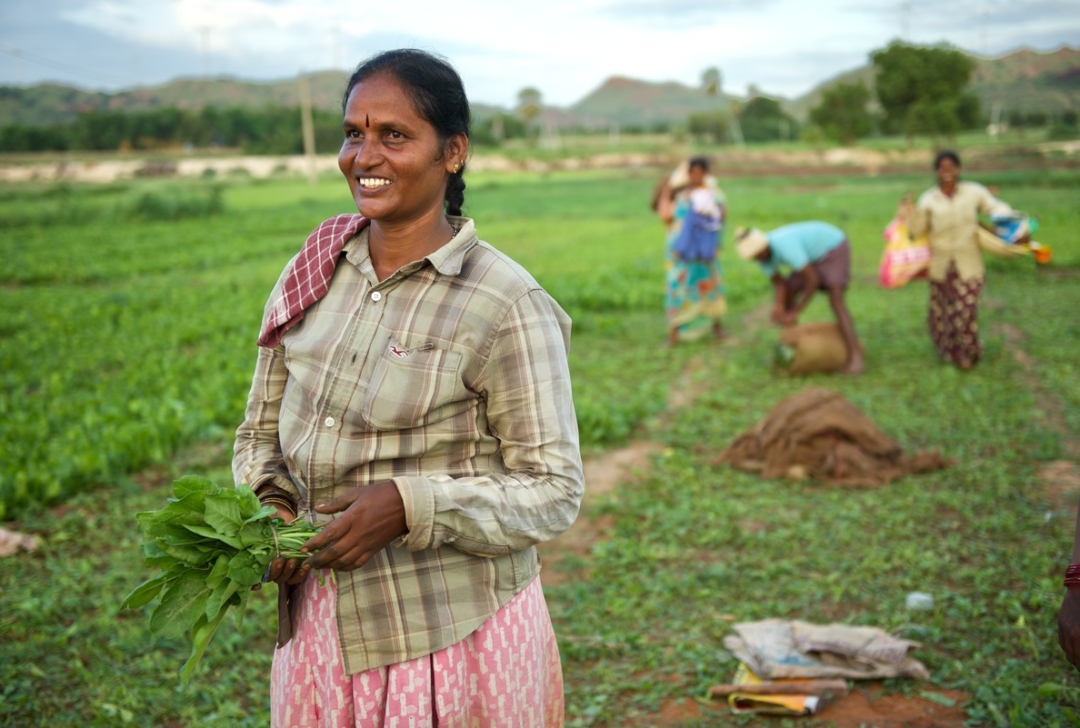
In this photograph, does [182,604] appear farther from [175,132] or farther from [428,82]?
[175,132]

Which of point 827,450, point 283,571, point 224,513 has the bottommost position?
point 827,450

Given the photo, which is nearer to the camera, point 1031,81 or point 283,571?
point 283,571

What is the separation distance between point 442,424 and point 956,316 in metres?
7.83

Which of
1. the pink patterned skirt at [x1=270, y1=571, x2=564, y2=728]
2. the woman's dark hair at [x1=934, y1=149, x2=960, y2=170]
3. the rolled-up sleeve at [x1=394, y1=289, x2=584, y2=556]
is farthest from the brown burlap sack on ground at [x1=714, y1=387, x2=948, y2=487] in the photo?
the rolled-up sleeve at [x1=394, y1=289, x2=584, y2=556]

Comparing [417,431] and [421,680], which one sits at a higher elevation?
[417,431]

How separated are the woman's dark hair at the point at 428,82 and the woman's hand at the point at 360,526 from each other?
73 centimetres

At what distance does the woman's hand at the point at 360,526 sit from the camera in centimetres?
160

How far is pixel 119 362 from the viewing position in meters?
9.79

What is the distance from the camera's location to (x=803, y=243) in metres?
8.86

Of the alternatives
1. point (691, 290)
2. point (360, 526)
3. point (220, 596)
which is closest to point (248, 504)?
point (220, 596)

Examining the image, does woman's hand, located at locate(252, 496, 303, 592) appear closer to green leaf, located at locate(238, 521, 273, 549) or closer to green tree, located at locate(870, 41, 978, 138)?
green leaf, located at locate(238, 521, 273, 549)

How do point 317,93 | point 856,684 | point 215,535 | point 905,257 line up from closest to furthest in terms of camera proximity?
1. point 215,535
2. point 856,684
3. point 905,257
4. point 317,93

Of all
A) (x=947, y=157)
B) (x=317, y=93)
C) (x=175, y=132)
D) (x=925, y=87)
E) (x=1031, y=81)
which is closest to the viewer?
(x=947, y=157)

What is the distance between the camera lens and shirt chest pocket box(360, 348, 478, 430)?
1.70 m
